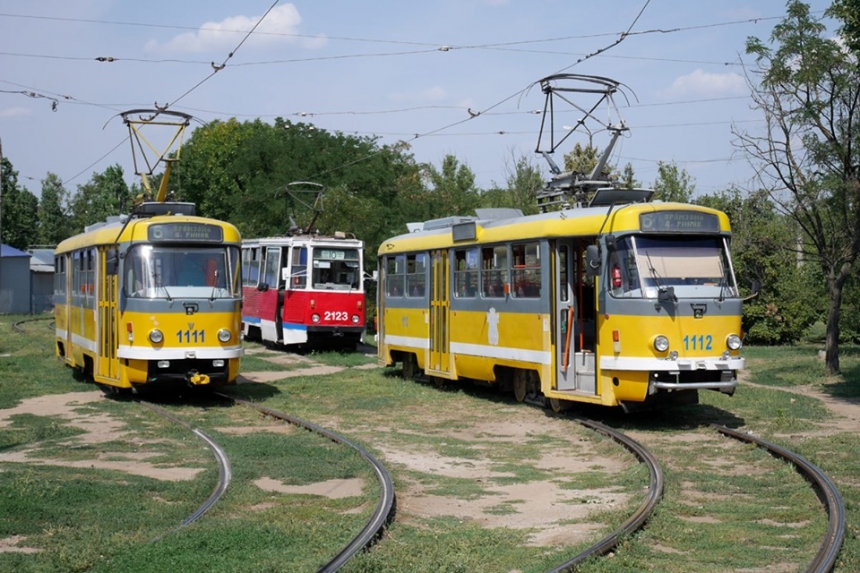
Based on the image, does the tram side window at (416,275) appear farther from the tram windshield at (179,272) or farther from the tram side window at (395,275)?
the tram windshield at (179,272)

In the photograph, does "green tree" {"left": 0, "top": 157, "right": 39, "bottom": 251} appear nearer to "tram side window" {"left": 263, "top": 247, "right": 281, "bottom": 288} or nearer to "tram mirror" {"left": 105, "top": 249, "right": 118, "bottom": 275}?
"tram side window" {"left": 263, "top": 247, "right": 281, "bottom": 288}

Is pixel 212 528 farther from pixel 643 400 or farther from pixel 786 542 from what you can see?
pixel 643 400

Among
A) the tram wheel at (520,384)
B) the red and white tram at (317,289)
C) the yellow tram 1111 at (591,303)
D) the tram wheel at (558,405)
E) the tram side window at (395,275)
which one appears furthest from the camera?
the red and white tram at (317,289)

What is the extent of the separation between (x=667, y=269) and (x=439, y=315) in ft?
21.4

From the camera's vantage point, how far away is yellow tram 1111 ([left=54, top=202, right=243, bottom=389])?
1748cm

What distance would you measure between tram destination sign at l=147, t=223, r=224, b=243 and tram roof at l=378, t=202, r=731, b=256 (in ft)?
14.6

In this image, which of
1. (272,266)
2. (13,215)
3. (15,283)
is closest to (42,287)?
(15,283)

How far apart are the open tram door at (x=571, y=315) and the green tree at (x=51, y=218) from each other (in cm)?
9900

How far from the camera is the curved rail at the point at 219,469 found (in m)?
9.40

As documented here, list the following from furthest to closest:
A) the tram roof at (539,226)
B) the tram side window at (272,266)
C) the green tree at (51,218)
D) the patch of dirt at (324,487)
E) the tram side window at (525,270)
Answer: the green tree at (51,218)
the tram side window at (272,266)
the tram side window at (525,270)
the tram roof at (539,226)
the patch of dirt at (324,487)

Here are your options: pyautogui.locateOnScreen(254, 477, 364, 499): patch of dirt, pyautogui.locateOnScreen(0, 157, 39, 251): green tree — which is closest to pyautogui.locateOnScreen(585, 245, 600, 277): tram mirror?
pyautogui.locateOnScreen(254, 477, 364, 499): patch of dirt

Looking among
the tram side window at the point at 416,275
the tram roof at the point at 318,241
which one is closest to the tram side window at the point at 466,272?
the tram side window at the point at 416,275

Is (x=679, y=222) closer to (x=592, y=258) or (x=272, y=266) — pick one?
(x=592, y=258)

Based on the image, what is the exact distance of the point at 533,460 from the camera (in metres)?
13.0
